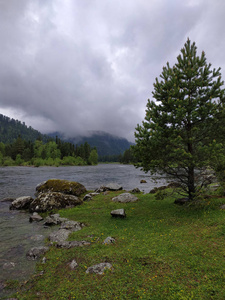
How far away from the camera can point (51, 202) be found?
19750 mm

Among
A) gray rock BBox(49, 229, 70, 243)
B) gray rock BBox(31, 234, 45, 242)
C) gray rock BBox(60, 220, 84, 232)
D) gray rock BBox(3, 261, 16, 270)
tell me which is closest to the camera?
gray rock BBox(3, 261, 16, 270)

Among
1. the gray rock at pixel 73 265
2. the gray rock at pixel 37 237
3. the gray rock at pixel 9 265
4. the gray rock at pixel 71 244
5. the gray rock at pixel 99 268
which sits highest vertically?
the gray rock at pixel 99 268

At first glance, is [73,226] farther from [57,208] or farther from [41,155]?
[41,155]

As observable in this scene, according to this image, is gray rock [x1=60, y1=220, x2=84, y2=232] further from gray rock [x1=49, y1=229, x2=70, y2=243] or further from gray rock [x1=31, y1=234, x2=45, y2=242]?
gray rock [x1=31, y1=234, x2=45, y2=242]

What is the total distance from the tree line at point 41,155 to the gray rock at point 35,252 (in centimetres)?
10684

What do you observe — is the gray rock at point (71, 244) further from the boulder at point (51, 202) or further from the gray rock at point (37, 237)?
the boulder at point (51, 202)

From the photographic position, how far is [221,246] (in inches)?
336

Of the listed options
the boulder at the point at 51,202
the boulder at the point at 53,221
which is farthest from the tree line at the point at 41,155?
the boulder at the point at 53,221

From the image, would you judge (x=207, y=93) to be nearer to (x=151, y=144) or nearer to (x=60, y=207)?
(x=151, y=144)

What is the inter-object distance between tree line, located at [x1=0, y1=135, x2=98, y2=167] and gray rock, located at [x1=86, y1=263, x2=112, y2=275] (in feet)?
362

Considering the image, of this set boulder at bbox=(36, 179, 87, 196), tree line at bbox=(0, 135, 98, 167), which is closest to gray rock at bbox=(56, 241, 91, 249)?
boulder at bbox=(36, 179, 87, 196)

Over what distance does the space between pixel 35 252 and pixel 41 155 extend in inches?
5133

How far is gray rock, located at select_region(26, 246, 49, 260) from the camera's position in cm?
961

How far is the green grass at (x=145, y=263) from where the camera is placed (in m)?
6.15
